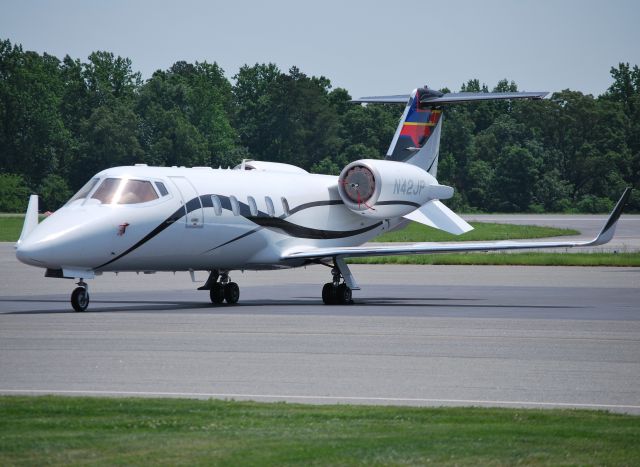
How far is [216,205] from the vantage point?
28.6 m

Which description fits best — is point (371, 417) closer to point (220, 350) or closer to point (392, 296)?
point (220, 350)

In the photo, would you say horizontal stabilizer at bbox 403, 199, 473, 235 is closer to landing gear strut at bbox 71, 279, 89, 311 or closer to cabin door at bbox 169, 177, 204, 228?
cabin door at bbox 169, 177, 204, 228

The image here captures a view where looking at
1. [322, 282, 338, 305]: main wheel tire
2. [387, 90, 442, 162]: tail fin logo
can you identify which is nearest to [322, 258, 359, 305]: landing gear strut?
[322, 282, 338, 305]: main wheel tire

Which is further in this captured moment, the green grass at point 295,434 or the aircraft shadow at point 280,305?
the aircraft shadow at point 280,305

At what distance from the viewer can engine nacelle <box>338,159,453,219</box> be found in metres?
32.1

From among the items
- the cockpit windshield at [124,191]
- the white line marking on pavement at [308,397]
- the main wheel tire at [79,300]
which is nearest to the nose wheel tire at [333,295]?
the cockpit windshield at [124,191]

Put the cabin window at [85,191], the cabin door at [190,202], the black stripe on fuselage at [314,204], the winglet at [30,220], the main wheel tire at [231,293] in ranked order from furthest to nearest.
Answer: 1. the black stripe on fuselage at [314,204]
2. the main wheel tire at [231,293]
3. the cabin door at [190,202]
4. the cabin window at [85,191]
5. the winglet at [30,220]

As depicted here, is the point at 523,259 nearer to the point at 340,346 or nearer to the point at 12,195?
the point at 340,346

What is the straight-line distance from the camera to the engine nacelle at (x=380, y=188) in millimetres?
32094

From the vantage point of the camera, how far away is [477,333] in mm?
21141

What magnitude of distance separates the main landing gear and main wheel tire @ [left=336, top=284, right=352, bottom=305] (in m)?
2.39

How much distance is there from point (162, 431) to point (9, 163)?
11124 cm

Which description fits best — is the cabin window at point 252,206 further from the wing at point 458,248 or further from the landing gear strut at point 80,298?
the landing gear strut at point 80,298

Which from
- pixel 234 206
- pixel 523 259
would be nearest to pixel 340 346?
pixel 234 206
